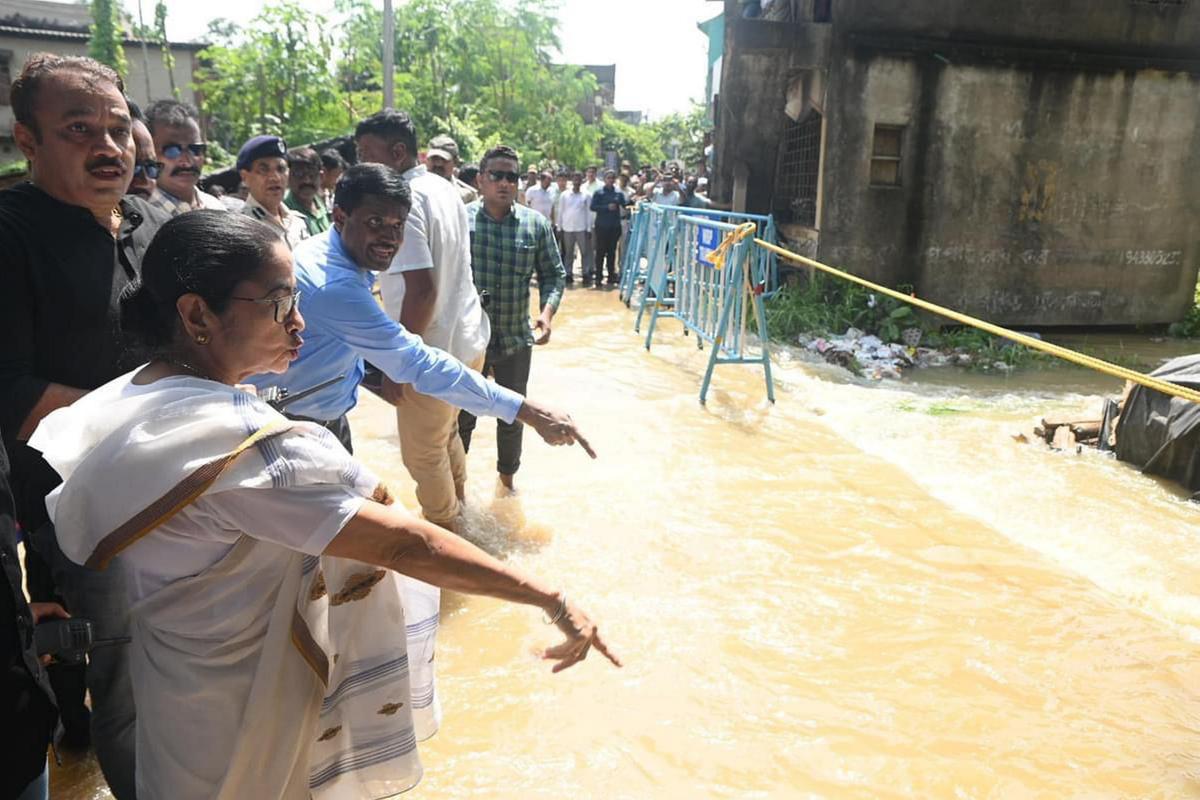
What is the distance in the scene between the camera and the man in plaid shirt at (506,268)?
4.53 meters

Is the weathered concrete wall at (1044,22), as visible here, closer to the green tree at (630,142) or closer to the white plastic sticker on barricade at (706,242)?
the white plastic sticker on barricade at (706,242)

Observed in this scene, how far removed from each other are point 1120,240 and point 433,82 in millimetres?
21366

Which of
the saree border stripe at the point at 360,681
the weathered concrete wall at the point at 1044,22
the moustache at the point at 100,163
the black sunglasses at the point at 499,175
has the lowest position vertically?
the saree border stripe at the point at 360,681

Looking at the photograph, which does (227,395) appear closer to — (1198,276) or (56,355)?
(56,355)

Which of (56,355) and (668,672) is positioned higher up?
(56,355)

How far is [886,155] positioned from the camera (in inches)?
402

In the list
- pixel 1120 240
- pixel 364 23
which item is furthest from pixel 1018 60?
pixel 364 23

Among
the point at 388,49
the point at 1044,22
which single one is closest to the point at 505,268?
the point at 1044,22

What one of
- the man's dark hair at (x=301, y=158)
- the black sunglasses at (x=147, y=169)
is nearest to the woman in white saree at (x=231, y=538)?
the black sunglasses at (x=147, y=169)

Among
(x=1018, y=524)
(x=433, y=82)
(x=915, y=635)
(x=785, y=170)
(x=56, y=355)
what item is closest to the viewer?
(x=56, y=355)

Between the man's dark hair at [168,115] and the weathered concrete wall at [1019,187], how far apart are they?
25.8ft

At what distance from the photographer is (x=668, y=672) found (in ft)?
10.2

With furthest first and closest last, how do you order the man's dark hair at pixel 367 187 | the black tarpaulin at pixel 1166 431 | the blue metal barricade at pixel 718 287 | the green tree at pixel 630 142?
the green tree at pixel 630 142, the blue metal barricade at pixel 718 287, the black tarpaulin at pixel 1166 431, the man's dark hair at pixel 367 187

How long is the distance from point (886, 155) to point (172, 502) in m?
10.4
